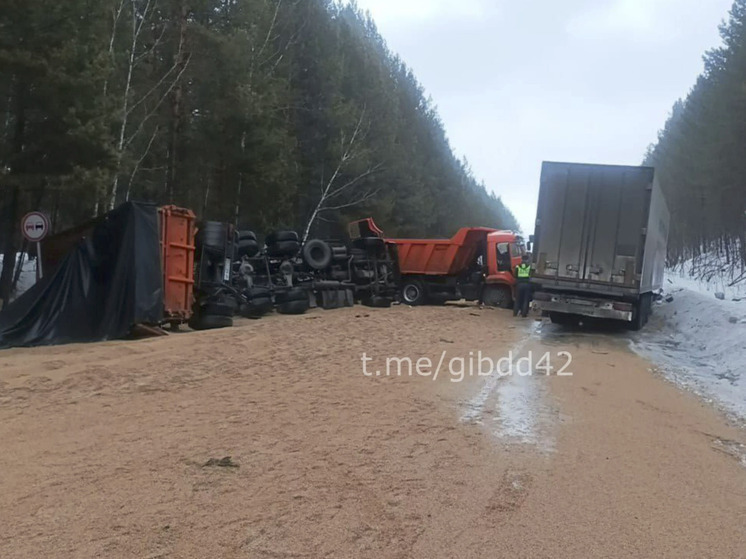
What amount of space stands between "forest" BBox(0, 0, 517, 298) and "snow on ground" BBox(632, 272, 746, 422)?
Result: 13221mm

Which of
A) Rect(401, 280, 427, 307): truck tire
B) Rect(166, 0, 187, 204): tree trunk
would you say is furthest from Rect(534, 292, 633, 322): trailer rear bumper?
Rect(166, 0, 187, 204): tree trunk

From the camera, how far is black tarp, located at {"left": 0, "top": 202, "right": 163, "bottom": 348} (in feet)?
37.4

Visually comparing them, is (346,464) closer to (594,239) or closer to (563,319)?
(594,239)

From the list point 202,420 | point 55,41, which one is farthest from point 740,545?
point 55,41

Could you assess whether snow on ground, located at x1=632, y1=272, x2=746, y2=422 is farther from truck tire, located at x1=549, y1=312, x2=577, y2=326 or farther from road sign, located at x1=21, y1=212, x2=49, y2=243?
road sign, located at x1=21, y1=212, x2=49, y2=243

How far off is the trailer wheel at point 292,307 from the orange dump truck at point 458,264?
17.9ft

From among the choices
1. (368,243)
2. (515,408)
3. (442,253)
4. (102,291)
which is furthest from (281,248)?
(515,408)

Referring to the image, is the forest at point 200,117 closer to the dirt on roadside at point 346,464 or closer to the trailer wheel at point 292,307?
the trailer wheel at point 292,307

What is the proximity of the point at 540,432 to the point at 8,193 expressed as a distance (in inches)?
657

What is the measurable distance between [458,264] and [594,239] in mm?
8282

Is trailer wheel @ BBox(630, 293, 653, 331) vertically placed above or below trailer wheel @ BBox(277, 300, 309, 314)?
above

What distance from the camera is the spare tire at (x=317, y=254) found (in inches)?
796

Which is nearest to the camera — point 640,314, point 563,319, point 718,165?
point 640,314

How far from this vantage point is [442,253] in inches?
911
